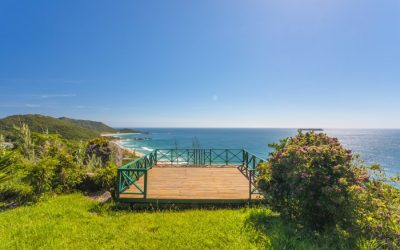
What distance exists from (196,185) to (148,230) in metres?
2.86

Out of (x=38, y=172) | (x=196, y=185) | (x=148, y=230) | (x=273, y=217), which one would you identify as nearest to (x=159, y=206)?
(x=148, y=230)

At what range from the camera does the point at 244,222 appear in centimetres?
434

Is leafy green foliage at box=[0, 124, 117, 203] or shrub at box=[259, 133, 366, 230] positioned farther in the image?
leafy green foliage at box=[0, 124, 117, 203]

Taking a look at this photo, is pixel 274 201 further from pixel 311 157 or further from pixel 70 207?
pixel 70 207

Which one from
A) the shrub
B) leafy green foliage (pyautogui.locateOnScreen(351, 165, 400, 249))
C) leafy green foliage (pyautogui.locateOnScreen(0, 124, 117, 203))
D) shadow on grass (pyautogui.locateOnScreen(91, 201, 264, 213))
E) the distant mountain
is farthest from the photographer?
the distant mountain

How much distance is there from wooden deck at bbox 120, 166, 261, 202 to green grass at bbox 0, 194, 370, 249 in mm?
508

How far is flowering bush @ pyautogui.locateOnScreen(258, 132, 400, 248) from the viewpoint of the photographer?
10.9ft

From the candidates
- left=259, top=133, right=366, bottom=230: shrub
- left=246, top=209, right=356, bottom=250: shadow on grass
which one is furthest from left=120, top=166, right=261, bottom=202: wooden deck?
left=259, top=133, right=366, bottom=230: shrub

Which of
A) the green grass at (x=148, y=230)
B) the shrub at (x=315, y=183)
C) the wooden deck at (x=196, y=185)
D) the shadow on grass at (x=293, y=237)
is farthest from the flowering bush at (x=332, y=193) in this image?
the wooden deck at (x=196, y=185)

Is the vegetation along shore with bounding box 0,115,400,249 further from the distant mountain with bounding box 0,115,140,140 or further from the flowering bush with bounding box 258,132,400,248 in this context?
the distant mountain with bounding box 0,115,140,140

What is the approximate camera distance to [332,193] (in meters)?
3.38

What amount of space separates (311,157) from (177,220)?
3178mm

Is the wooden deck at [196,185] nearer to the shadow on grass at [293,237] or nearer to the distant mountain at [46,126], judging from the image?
the shadow on grass at [293,237]

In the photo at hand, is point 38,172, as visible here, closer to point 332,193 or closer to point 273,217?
point 273,217
